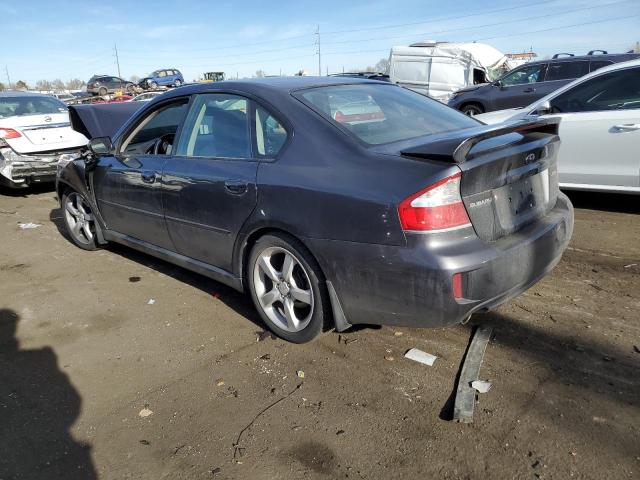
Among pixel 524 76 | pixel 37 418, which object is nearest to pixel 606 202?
pixel 37 418

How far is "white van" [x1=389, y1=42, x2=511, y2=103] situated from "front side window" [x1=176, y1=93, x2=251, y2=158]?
14256 mm

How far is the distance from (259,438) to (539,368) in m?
1.56

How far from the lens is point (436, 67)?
17188 millimetres

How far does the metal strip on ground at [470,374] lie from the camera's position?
96.0 inches

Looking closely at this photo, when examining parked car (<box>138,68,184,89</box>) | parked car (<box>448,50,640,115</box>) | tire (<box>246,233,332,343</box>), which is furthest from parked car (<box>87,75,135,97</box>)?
tire (<box>246,233,332,343</box>)

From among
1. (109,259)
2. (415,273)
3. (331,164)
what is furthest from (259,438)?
(109,259)

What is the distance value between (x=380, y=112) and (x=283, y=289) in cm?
129

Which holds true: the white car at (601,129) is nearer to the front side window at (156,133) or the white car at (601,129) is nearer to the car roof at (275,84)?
the car roof at (275,84)

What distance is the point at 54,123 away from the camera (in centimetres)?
830

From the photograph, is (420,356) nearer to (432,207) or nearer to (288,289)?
(288,289)

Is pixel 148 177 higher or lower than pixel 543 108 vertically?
lower

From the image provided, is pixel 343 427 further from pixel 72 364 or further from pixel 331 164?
pixel 72 364

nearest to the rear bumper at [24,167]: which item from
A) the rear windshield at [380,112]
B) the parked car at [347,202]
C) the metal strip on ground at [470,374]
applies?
the parked car at [347,202]

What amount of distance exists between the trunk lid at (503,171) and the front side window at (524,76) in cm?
989
